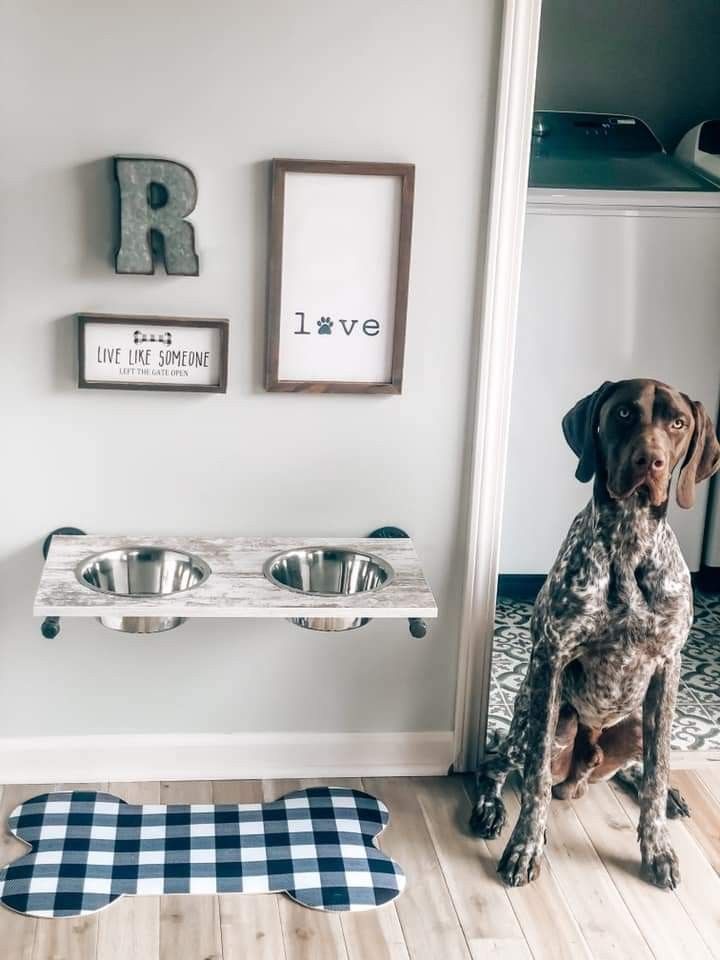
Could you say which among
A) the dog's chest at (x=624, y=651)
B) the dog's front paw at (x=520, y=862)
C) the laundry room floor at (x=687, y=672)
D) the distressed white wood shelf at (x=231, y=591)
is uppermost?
the distressed white wood shelf at (x=231, y=591)

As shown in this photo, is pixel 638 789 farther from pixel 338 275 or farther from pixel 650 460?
pixel 338 275

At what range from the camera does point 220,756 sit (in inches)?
110

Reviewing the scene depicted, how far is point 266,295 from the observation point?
8.26 ft

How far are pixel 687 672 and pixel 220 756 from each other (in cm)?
148

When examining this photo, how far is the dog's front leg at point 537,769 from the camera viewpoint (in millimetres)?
2473


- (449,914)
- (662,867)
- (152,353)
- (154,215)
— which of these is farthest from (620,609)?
(154,215)

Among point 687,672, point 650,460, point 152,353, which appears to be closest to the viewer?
point 650,460

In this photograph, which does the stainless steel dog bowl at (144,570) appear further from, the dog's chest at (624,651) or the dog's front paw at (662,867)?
the dog's front paw at (662,867)

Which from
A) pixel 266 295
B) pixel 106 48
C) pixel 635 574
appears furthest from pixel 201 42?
Answer: pixel 635 574

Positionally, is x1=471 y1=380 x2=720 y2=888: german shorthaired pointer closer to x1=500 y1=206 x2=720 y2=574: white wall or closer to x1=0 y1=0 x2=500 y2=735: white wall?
x1=0 y1=0 x2=500 y2=735: white wall

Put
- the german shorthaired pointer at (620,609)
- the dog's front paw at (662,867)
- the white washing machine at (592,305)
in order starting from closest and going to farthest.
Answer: the german shorthaired pointer at (620,609) < the dog's front paw at (662,867) < the white washing machine at (592,305)

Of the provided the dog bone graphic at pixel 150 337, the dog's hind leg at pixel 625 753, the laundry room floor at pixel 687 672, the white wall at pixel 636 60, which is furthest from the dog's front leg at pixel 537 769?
the white wall at pixel 636 60

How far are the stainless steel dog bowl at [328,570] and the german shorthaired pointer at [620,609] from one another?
387 millimetres

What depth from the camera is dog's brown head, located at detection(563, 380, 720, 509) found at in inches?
91.2
